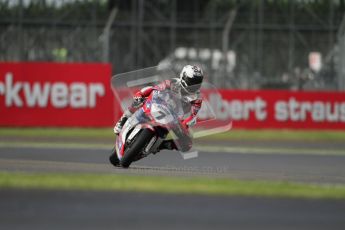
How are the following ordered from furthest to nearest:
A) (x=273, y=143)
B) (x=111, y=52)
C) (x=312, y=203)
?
(x=111, y=52) → (x=273, y=143) → (x=312, y=203)

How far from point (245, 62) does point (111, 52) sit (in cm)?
446

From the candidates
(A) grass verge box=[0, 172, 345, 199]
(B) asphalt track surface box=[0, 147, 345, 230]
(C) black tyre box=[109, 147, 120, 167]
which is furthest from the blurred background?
(A) grass verge box=[0, 172, 345, 199]

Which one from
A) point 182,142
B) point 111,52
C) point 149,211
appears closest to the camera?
point 149,211

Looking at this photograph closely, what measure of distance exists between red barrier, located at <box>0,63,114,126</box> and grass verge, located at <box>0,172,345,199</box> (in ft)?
39.2

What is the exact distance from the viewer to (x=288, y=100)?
82.3 feet

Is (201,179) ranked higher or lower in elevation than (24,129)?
higher

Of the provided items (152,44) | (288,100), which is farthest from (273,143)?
(152,44)

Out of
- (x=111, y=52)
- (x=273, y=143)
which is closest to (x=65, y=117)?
(x=111, y=52)

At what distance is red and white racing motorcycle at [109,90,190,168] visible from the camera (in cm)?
1130

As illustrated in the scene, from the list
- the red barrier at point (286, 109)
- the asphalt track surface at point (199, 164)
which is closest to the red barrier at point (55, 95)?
the red barrier at point (286, 109)

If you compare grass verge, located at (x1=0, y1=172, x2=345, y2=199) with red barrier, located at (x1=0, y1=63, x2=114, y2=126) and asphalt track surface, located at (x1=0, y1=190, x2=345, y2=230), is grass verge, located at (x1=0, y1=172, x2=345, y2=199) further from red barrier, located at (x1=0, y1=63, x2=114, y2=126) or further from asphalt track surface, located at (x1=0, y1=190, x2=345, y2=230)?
red barrier, located at (x1=0, y1=63, x2=114, y2=126)

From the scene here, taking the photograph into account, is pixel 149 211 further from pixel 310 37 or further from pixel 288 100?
pixel 310 37

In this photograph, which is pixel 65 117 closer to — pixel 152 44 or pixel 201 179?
pixel 152 44

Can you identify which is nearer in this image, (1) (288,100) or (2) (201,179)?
(2) (201,179)
